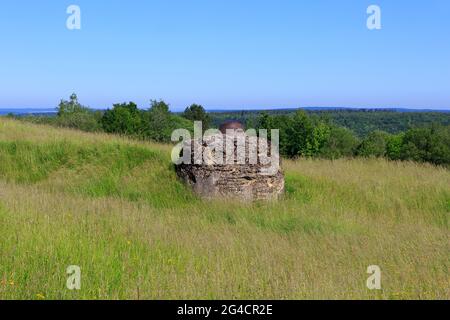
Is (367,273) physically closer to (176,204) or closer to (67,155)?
(176,204)

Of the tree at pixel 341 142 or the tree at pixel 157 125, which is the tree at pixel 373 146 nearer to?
the tree at pixel 341 142

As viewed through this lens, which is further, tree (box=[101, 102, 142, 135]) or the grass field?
tree (box=[101, 102, 142, 135])

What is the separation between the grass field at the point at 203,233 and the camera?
430cm

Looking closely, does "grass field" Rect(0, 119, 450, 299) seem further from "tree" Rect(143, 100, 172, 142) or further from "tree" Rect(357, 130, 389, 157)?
"tree" Rect(357, 130, 389, 157)

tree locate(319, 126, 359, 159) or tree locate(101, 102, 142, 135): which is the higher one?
tree locate(101, 102, 142, 135)

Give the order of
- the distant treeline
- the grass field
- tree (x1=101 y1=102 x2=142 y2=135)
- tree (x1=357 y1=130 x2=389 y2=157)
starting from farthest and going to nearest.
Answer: tree (x1=357 y1=130 x2=389 y2=157)
the distant treeline
tree (x1=101 y1=102 x2=142 y2=135)
the grass field

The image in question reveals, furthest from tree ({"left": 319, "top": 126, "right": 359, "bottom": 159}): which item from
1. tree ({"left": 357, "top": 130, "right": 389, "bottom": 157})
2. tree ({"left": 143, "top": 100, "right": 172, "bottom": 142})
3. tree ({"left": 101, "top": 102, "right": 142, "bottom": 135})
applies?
tree ({"left": 101, "top": 102, "right": 142, "bottom": 135})

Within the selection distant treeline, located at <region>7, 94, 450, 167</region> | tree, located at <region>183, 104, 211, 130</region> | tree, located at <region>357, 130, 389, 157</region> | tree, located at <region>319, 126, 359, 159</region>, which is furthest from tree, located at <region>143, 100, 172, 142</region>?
tree, located at <region>357, 130, 389, 157</region>

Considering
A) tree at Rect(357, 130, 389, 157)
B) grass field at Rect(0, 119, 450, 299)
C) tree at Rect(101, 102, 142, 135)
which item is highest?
tree at Rect(101, 102, 142, 135)

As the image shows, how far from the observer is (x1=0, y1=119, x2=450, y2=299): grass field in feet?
14.1

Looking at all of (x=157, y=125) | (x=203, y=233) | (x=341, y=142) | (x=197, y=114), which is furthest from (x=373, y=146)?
(x=203, y=233)

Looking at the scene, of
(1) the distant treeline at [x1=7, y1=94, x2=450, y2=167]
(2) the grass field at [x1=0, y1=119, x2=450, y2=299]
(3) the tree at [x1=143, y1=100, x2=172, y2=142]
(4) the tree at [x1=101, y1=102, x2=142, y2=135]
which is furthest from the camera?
(3) the tree at [x1=143, y1=100, x2=172, y2=142]

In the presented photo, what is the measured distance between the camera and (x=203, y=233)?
6.76 metres

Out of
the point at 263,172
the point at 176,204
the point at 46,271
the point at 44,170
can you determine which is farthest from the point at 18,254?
the point at 44,170
